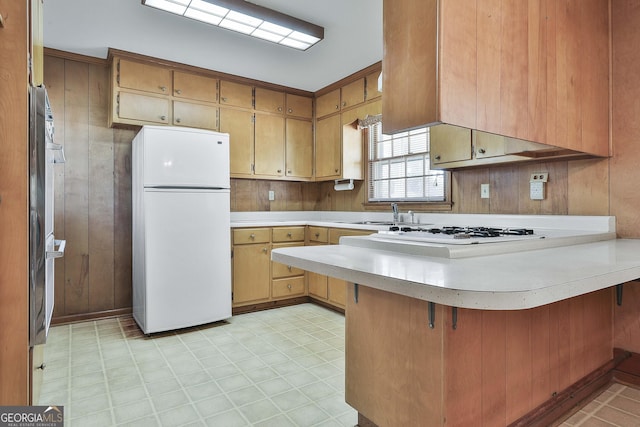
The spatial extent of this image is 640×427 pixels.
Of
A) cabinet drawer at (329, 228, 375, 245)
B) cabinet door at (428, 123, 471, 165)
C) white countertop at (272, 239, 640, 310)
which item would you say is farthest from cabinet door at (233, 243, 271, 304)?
white countertop at (272, 239, 640, 310)

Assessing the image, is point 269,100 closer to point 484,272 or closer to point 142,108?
point 142,108

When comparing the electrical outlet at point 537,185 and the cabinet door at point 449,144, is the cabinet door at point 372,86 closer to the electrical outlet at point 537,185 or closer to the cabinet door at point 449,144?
the cabinet door at point 449,144

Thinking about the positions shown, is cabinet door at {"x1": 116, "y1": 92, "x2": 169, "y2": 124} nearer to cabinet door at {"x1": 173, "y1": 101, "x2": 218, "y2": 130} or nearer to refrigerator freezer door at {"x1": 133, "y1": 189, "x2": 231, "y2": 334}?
cabinet door at {"x1": 173, "y1": 101, "x2": 218, "y2": 130}

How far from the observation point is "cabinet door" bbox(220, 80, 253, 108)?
3764 mm

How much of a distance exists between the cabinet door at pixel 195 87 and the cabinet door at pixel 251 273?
154cm

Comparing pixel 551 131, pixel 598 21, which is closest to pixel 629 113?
pixel 598 21

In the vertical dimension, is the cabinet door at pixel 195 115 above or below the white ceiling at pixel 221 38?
below

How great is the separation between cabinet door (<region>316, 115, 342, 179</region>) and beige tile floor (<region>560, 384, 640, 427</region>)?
109 inches

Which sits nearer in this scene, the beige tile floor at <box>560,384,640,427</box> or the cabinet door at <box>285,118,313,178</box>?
the beige tile floor at <box>560,384,640,427</box>

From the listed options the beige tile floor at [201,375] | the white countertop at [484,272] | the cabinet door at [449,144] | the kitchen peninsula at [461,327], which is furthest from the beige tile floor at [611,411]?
the cabinet door at [449,144]

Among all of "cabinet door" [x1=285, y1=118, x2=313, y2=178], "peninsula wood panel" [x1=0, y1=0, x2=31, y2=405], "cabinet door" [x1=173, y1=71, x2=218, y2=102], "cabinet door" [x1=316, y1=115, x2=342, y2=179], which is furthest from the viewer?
"cabinet door" [x1=285, y1=118, x2=313, y2=178]

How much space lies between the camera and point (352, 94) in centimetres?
382

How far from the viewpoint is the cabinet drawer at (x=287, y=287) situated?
149 inches

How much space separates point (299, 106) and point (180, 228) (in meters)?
2.09
